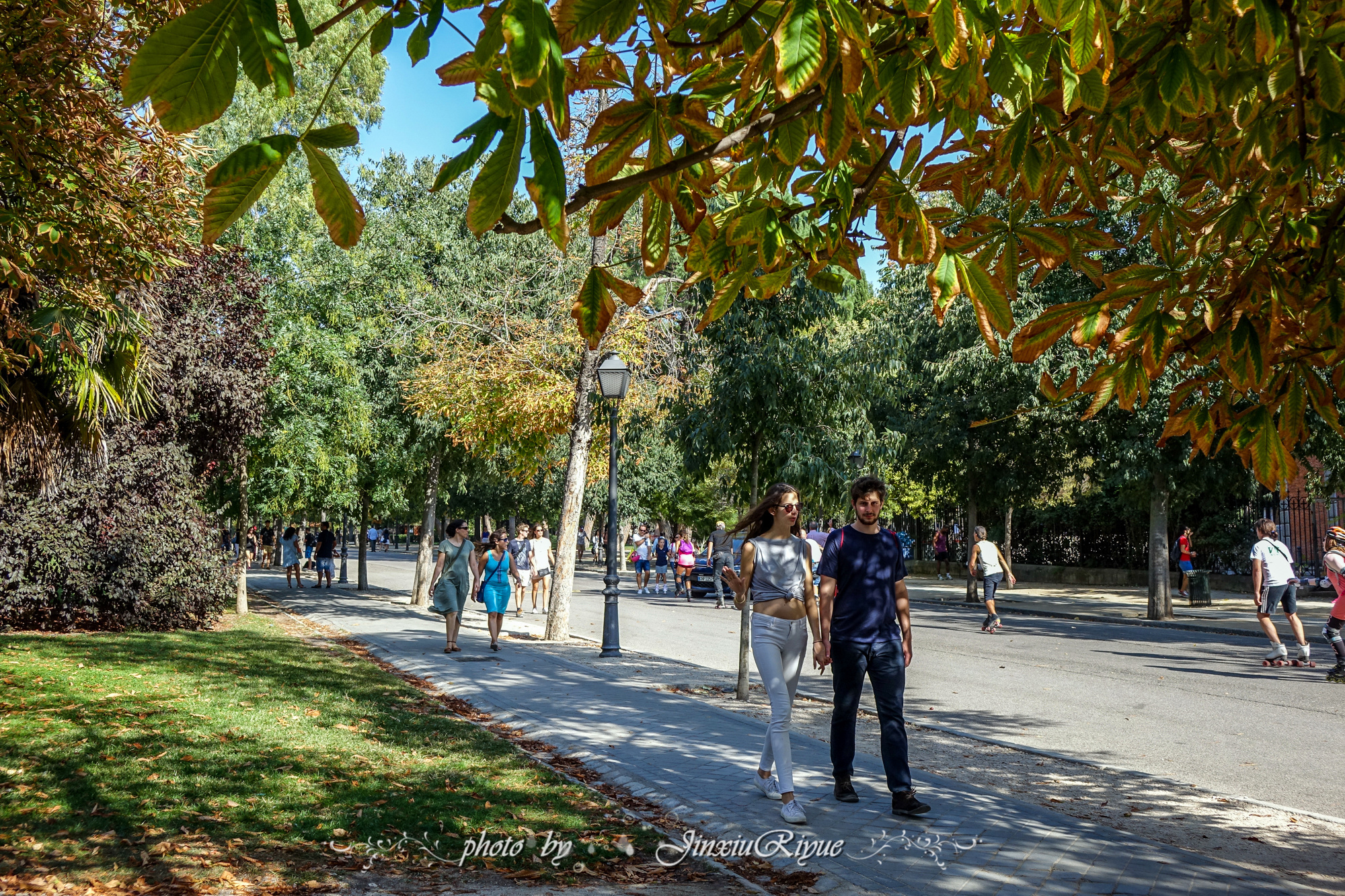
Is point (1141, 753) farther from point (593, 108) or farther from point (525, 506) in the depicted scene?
point (525, 506)

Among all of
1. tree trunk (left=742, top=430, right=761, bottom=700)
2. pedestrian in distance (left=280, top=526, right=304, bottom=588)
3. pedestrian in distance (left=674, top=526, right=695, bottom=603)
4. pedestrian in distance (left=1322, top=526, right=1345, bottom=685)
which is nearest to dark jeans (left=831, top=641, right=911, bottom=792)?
tree trunk (left=742, top=430, right=761, bottom=700)

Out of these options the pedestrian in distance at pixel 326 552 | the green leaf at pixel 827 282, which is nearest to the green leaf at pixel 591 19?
the green leaf at pixel 827 282

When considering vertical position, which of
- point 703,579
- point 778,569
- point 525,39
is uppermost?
point 525,39

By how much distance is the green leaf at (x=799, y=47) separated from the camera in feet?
6.48

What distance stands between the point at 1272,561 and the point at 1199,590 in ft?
39.0

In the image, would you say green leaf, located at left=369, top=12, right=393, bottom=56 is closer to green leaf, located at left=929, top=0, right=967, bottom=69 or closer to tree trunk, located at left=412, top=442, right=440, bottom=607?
green leaf, located at left=929, top=0, right=967, bottom=69

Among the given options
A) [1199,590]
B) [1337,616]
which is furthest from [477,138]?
[1199,590]

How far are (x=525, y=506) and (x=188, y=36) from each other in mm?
48366

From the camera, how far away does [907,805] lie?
588cm

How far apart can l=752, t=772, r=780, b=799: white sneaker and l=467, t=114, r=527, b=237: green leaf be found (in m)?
5.13

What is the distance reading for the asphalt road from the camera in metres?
8.06

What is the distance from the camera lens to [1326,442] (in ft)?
65.9

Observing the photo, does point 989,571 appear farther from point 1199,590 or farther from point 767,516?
point 767,516

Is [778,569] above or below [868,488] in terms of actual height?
below
